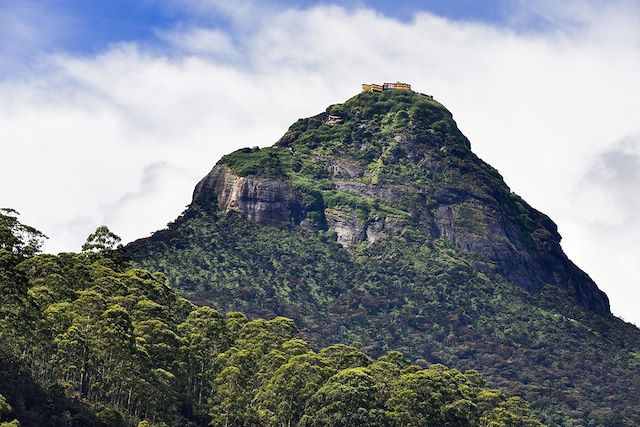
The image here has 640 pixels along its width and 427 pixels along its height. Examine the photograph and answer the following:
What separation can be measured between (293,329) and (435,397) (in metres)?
29.8

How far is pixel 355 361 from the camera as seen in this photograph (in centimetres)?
14250

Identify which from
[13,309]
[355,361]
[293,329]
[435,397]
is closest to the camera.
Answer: [13,309]

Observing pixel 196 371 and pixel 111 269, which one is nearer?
pixel 196 371

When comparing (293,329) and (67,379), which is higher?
(293,329)

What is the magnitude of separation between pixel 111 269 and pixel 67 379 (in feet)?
85.1

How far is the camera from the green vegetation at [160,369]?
112 metres

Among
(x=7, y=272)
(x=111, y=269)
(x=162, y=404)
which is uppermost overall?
(x=111, y=269)

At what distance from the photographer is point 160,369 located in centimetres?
12312

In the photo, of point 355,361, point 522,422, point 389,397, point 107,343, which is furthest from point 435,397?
point 107,343

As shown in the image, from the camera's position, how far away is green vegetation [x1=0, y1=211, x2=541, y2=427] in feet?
367

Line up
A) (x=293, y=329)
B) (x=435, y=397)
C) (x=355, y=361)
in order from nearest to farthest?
(x=435, y=397)
(x=355, y=361)
(x=293, y=329)

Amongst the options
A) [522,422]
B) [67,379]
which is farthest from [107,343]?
[522,422]

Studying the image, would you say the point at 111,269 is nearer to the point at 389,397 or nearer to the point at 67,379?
the point at 67,379

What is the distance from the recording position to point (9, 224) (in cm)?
13912
